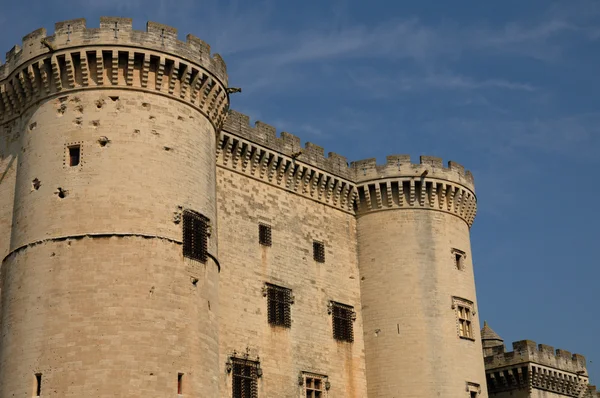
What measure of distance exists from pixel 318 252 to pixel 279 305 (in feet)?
11.5

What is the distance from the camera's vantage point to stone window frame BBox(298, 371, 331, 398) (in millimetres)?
30672

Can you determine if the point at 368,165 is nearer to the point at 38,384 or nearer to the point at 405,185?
the point at 405,185

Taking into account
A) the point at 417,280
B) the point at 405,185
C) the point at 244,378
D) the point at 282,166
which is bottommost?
the point at 244,378

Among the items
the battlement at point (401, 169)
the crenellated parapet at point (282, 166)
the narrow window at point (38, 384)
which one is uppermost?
the battlement at point (401, 169)

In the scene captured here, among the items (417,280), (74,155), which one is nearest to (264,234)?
(417,280)

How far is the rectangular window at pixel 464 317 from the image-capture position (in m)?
34.9

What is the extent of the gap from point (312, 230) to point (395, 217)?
3841 mm

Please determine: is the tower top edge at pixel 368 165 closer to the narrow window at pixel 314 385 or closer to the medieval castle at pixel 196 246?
the medieval castle at pixel 196 246

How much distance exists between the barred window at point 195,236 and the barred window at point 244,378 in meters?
4.23

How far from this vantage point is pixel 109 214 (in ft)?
80.6

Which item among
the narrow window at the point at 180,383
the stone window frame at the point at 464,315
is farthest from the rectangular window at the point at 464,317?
the narrow window at the point at 180,383

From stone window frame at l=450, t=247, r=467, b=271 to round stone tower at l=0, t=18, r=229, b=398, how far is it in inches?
477

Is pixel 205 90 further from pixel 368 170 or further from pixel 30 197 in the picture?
pixel 368 170

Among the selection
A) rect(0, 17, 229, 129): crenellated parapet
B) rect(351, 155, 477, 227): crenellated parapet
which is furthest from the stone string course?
rect(0, 17, 229, 129): crenellated parapet
